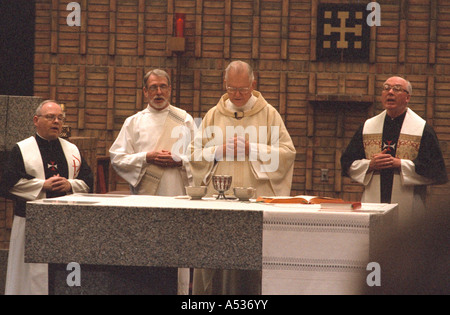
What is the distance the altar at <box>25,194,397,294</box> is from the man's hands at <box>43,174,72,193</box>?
52.5 inches

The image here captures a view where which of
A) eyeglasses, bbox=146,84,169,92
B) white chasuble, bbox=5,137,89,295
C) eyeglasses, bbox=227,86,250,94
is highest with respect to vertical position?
eyeglasses, bbox=146,84,169,92

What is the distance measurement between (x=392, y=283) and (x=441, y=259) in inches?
2.4

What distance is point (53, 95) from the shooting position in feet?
27.9

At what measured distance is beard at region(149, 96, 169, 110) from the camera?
5646 mm

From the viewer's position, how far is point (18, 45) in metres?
8.31

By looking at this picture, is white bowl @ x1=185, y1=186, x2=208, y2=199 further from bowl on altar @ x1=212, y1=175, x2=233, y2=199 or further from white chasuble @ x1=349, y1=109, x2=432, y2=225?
white chasuble @ x1=349, y1=109, x2=432, y2=225

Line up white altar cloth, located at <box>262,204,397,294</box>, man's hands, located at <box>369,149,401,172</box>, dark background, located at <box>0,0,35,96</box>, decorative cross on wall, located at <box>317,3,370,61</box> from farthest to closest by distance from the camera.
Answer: decorative cross on wall, located at <box>317,3,370,61</box>
dark background, located at <box>0,0,35,96</box>
man's hands, located at <box>369,149,401,172</box>
white altar cloth, located at <box>262,204,397,294</box>

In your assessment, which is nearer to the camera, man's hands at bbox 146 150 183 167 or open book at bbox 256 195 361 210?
open book at bbox 256 195 361 210

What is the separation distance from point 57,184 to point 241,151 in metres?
1.29

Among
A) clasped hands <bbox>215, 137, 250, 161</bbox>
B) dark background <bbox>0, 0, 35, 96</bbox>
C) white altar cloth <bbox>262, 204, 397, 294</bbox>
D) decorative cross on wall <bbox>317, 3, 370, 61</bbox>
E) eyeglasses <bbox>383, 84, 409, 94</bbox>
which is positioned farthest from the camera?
decorative cross on wall <bbox>317, 3, 370, 61</bbox>

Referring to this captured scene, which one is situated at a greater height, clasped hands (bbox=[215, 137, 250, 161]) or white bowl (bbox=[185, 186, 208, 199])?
clasped hands (bbox=[215, 137, 250, 161])

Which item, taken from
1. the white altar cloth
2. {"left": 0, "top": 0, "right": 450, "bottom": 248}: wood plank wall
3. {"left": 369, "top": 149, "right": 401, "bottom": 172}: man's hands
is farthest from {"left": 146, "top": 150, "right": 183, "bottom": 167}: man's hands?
{"left": 0, "top": 0, "right": 450, "bottom": 248}: wood plank wall

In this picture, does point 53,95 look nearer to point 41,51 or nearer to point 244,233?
point 41,51
